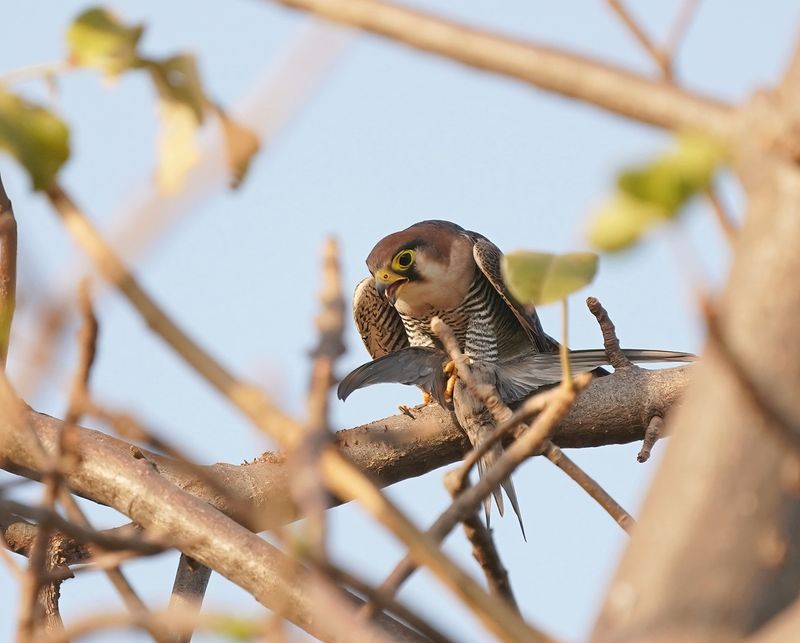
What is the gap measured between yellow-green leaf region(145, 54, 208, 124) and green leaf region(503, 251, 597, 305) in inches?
16.3

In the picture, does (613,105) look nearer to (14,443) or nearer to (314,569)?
(314,569)

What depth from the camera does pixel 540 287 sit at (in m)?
1.40

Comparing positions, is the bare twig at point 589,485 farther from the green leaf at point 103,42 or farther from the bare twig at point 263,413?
the green leaf at point 103,42

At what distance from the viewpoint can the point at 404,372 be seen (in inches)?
227

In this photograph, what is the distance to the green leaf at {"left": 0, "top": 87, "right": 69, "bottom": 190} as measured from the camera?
1.13 meters

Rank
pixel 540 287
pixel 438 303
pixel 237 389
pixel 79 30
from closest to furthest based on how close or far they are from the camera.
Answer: pixel 237 389 → pixel 79 30 → pixel 540 287 → pixel 438 303

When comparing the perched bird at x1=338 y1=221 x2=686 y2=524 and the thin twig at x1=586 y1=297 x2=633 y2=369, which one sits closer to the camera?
the thin twig at x1=586 y1=297 x2=633 y2=369

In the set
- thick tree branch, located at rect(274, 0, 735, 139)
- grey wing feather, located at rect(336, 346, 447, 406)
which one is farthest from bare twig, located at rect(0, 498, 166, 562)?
grey wing feather, located at rect(336, 346, 447, 406)

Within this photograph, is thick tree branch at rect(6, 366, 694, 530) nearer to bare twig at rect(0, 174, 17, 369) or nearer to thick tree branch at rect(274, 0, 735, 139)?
bare twig at rect(0, 174, 17, 369)

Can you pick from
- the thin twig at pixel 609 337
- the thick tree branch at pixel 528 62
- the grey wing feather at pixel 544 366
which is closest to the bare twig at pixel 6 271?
the thick tree branch at pixel 528 62

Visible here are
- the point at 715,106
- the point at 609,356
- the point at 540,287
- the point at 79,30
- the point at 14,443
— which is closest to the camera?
the point at 715,106

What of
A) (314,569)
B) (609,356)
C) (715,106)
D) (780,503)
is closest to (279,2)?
(715,106)

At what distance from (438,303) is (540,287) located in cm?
587

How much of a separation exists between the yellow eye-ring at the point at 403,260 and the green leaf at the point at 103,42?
592cm
